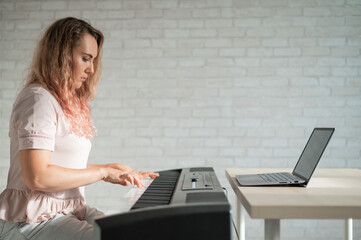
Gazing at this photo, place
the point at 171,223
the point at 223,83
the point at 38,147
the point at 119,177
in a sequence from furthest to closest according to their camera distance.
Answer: the point at 223,83, the point at 119,177, the point at 38,147, the point at 171,223

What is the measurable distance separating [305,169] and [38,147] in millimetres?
1026

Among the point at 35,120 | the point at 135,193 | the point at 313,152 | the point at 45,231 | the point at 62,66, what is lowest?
the point at 45,231

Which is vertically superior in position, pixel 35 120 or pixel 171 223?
pixel 35 120

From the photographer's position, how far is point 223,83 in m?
3.31

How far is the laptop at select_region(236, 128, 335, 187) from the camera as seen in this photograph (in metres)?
1.46

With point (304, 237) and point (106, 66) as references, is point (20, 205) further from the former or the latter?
Answer: point (304, 237)

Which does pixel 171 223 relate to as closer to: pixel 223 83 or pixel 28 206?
pixel 28 206

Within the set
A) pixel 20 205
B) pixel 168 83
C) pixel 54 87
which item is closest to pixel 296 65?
pixel 168 83

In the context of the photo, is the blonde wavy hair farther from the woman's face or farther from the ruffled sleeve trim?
the ruffled sleeve trim

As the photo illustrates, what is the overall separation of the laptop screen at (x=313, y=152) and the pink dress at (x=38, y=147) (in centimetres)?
89

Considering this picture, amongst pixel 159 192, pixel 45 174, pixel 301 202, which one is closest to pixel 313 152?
pixel 301 202

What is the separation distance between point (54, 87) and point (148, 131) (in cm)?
192

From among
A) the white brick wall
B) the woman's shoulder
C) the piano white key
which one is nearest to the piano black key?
the piano white key

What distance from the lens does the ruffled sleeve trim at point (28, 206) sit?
1302 mm
